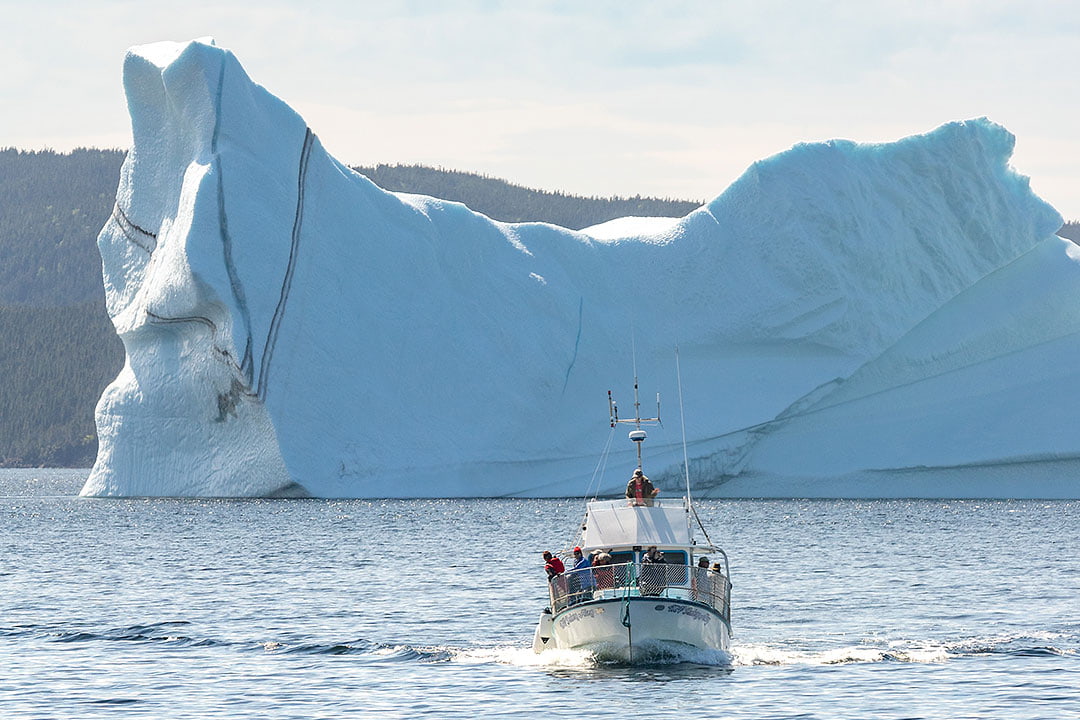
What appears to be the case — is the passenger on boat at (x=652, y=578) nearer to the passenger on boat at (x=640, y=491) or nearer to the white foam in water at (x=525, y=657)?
the white foam in water at (x=525, y=657)

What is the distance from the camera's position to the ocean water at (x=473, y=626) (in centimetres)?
1623

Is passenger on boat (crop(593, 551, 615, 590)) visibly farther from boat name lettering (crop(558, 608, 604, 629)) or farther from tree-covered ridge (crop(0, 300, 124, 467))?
tree-covered ridge (crop(0, 300, 124, 467))

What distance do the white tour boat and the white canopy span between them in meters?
0.01

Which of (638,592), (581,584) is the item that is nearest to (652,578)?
(638,592)

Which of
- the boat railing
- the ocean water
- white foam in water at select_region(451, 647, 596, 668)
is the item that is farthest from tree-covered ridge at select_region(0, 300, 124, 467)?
the boat railing

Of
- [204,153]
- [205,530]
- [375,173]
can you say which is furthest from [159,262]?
[375,173]

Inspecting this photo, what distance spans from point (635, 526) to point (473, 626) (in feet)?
12.8

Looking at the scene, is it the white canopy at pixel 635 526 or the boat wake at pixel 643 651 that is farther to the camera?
the white canopy at pixel 635 526

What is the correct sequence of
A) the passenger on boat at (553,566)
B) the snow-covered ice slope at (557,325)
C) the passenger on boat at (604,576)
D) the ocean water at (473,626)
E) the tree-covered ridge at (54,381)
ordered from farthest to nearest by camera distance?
the tree-covered ridge at (54,381), the snow-covered ice slope at (557,325), the passenger on boat at (553,566), the passenger on boat at (604,576), the ocean water at (473,626)

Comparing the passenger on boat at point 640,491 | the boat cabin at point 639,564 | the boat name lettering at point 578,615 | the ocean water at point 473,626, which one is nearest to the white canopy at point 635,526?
the boat cabin at point 639,564

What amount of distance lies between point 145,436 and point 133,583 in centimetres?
1514

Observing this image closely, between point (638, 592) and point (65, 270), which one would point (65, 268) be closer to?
point (65, 270)

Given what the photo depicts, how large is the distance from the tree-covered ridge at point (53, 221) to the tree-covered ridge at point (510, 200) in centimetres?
2739

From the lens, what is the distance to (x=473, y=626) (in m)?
21.5
